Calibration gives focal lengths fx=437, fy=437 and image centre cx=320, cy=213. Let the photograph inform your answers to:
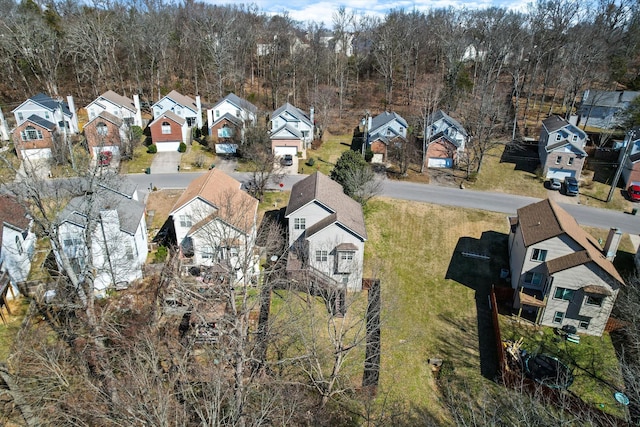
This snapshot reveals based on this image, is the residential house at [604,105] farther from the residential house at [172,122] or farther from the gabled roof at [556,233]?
the residential house at [172,122]

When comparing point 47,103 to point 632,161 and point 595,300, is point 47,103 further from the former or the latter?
point 632,161

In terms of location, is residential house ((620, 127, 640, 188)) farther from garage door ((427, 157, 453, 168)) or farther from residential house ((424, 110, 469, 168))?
garage door ((427, 157, 453, 168))

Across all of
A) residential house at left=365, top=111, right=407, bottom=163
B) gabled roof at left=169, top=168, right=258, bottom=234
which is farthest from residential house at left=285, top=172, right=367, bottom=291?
residential house at left=365, top=111, right=407, bottom=163

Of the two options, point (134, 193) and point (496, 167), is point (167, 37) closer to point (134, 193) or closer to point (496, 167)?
point (134, 193)

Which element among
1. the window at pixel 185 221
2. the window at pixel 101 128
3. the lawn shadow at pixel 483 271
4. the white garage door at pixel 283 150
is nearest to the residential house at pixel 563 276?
the lawn shadow at pixel 483 271

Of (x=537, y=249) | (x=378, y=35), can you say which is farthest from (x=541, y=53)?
(x=537, y=249)

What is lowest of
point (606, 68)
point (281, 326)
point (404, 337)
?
point (404, 337)

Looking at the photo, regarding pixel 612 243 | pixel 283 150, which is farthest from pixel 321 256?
pixel 283 150
